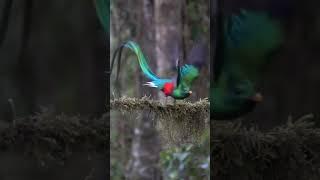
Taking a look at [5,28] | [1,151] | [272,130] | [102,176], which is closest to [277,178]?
[272,130]

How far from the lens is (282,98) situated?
181 cm

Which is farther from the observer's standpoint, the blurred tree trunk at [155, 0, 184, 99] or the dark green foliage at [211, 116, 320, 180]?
the blurred tree trunk at [155, 0, 184, 99]

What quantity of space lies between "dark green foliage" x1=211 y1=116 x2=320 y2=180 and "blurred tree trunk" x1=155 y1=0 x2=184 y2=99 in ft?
1.04

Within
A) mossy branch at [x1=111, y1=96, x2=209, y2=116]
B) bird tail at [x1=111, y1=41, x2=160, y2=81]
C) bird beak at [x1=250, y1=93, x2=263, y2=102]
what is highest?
bird tail at [x1=111, y1=41, x2=160, y2=81]

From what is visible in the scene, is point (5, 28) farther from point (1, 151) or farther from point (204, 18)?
point (204, 18)

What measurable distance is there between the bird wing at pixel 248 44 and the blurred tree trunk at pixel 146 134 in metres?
0.29

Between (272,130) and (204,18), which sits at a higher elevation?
(204,18)

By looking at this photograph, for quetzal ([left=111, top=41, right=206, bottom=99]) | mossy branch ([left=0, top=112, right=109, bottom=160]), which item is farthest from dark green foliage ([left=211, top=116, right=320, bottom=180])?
mossy branch ([left=0, top=112, right=109, bottom=160])

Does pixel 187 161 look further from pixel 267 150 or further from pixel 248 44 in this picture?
pixel 248 44

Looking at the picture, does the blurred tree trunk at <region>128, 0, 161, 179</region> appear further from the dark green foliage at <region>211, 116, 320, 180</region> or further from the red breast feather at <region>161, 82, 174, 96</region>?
the dark green foliage at <region>211, 116, 320, 180</region>

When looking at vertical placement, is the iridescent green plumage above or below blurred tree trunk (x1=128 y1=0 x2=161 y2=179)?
above

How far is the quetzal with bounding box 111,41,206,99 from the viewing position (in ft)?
6.06

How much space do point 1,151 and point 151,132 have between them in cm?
57

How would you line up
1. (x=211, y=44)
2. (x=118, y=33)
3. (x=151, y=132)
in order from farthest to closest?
(x=118, y=33)
(x=151, y=132)
(x=211, y=44)
